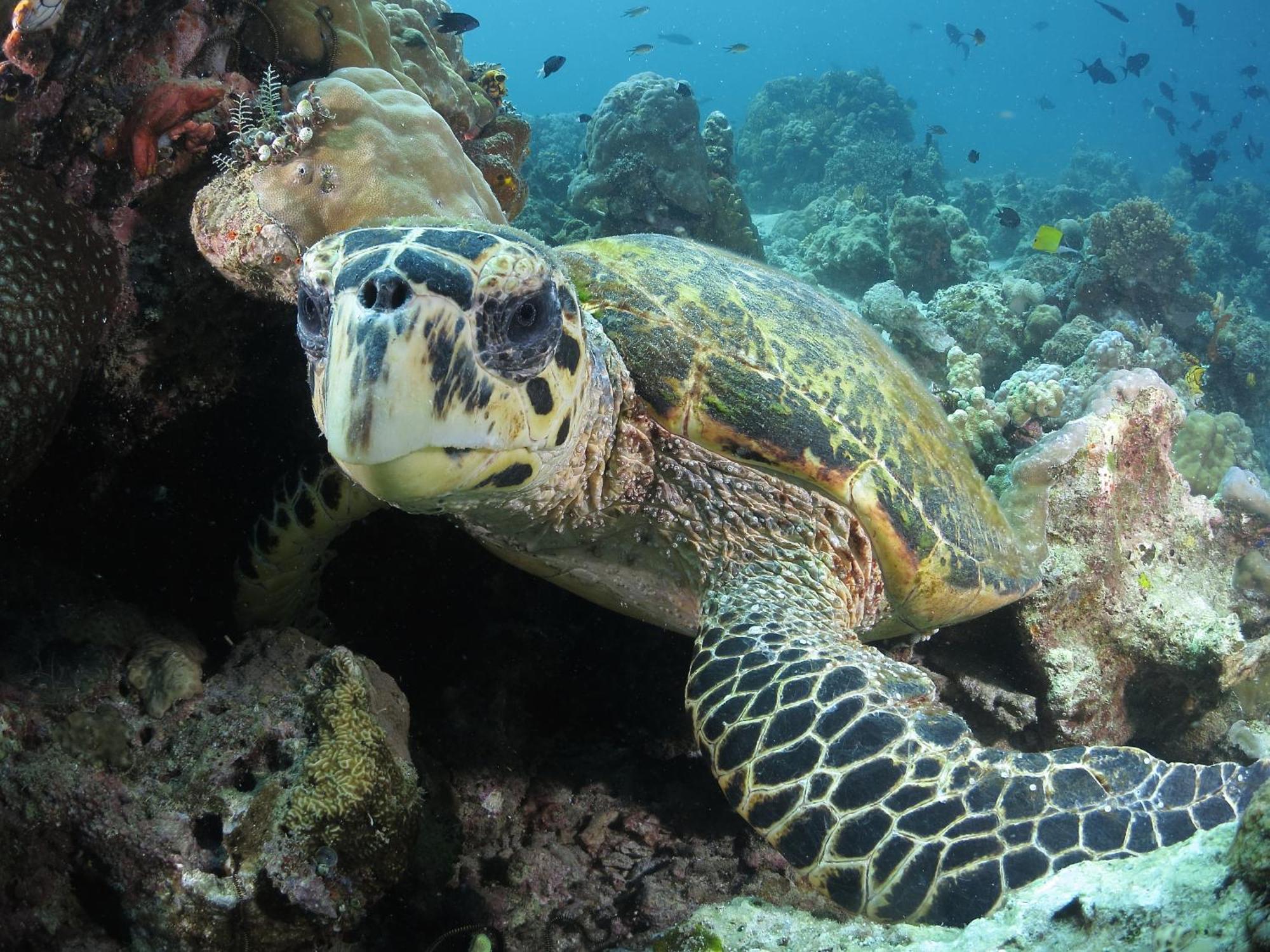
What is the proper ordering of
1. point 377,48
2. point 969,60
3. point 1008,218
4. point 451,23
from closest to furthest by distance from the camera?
point 377,48 < point 451,23 < point 1008,218 < point 969,60

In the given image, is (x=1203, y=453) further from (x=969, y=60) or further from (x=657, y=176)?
(x=969, y=60)

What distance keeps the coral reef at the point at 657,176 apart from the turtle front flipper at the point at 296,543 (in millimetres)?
7958

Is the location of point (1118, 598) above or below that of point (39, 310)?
below

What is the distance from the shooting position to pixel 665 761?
2.81 metres

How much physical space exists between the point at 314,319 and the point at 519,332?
497mm

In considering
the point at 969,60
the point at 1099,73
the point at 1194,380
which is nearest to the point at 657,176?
the point at 1194,380

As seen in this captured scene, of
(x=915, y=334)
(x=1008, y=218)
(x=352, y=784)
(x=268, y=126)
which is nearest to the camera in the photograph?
(x=352, y=784)

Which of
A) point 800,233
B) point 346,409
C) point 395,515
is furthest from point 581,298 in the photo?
point 800,233

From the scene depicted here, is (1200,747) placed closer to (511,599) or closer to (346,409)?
(511,599)

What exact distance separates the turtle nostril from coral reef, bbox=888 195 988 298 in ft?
40.8

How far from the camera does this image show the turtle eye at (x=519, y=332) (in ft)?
5.34

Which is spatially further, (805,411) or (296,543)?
(296,543)

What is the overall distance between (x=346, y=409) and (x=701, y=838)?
1897 mm

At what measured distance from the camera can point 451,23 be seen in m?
5.41
